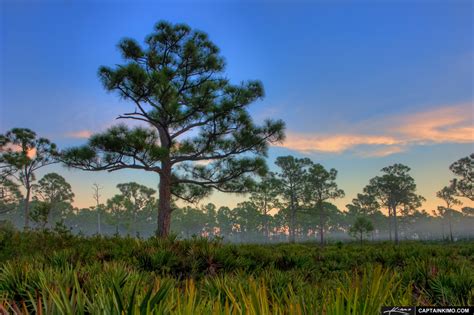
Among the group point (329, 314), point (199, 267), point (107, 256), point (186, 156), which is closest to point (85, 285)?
point (329, 314)

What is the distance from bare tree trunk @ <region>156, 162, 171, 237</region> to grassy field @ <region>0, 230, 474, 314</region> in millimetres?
5927

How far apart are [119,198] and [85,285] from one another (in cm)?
7568

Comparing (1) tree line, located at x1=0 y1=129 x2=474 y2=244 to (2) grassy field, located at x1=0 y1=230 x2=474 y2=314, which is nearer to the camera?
(2) grassy field, located at x1=0 y1=230 x2=474 y2=314

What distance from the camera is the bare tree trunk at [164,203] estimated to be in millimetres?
16625

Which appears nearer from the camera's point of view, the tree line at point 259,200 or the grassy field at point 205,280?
the grassy field at point 205,280

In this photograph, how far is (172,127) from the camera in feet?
61.8

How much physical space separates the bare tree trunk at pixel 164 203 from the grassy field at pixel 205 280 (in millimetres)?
5927

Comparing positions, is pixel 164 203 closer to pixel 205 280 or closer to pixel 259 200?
pixel 205 280

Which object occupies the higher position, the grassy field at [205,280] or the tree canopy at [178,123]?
the tree canopy at [178,123]

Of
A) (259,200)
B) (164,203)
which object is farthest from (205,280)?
(259,200)

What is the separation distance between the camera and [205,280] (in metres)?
3.64

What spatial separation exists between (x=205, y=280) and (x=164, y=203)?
45.5ft

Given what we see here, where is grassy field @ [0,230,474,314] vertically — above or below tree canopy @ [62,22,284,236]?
below

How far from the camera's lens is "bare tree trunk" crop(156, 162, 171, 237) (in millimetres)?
16625
